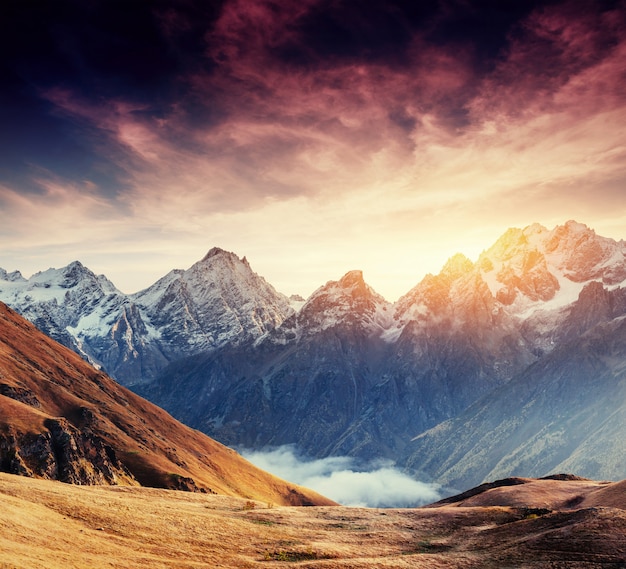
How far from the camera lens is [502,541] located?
52344mm

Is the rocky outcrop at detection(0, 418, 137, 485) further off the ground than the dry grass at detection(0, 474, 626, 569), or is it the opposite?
the rocky outcrop at detection(0, 418, 137, 485)

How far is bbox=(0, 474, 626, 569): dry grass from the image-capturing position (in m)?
40.0

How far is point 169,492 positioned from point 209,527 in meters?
31.6

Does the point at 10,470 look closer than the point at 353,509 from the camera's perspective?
No

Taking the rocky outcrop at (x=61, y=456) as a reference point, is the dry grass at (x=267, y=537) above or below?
below

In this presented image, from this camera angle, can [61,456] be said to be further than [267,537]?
Yes

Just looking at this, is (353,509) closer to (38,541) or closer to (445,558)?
(445,558)

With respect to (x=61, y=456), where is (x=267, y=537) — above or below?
below

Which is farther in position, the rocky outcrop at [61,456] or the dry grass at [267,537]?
the rocky outcrop at [61,456]

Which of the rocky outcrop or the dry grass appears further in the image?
the rocky outcrop

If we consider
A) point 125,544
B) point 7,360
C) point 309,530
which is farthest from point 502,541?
point 7,360

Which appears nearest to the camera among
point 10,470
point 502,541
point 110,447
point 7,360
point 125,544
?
point 125,544

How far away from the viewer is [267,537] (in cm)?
5350

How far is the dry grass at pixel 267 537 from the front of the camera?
131ft
